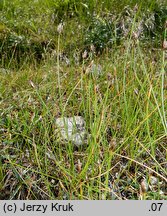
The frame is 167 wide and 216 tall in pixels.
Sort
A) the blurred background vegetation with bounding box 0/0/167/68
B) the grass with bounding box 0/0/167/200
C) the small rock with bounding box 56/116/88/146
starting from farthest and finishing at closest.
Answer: the blurred background vegetation with bounding box 0/0/167/68
the small rock with bounding box 56/116/88/146
the grass with bounding box 0/0/167/200

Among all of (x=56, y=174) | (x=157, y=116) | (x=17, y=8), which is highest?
(x=17, y=8)

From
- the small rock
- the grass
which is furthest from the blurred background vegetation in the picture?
the small rock

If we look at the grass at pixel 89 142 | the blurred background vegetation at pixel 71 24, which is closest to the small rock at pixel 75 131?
the grass at pixel 89 142

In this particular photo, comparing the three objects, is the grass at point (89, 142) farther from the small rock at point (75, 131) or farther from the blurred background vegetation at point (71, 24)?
the blurred background vegetation at point (71, 24)

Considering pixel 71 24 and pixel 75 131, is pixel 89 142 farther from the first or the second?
pixel 71 24

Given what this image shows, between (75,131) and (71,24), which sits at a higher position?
(71,24)

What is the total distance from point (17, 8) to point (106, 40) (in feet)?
4.21

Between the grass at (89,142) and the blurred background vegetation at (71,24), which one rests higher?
the blurred background vegetation at (71,24)

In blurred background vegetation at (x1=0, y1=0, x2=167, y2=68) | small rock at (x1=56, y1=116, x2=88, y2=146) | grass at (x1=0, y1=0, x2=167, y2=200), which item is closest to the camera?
grass at (x1=0, y1=0, x2=167, y2=200)

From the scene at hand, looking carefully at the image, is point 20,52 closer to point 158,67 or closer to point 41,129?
point 158,67

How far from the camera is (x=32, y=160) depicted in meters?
2.21

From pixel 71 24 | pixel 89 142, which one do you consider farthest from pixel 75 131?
pixel 71 24

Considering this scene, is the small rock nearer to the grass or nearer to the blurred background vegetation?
the grass

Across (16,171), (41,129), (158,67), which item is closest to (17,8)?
(158,67)
